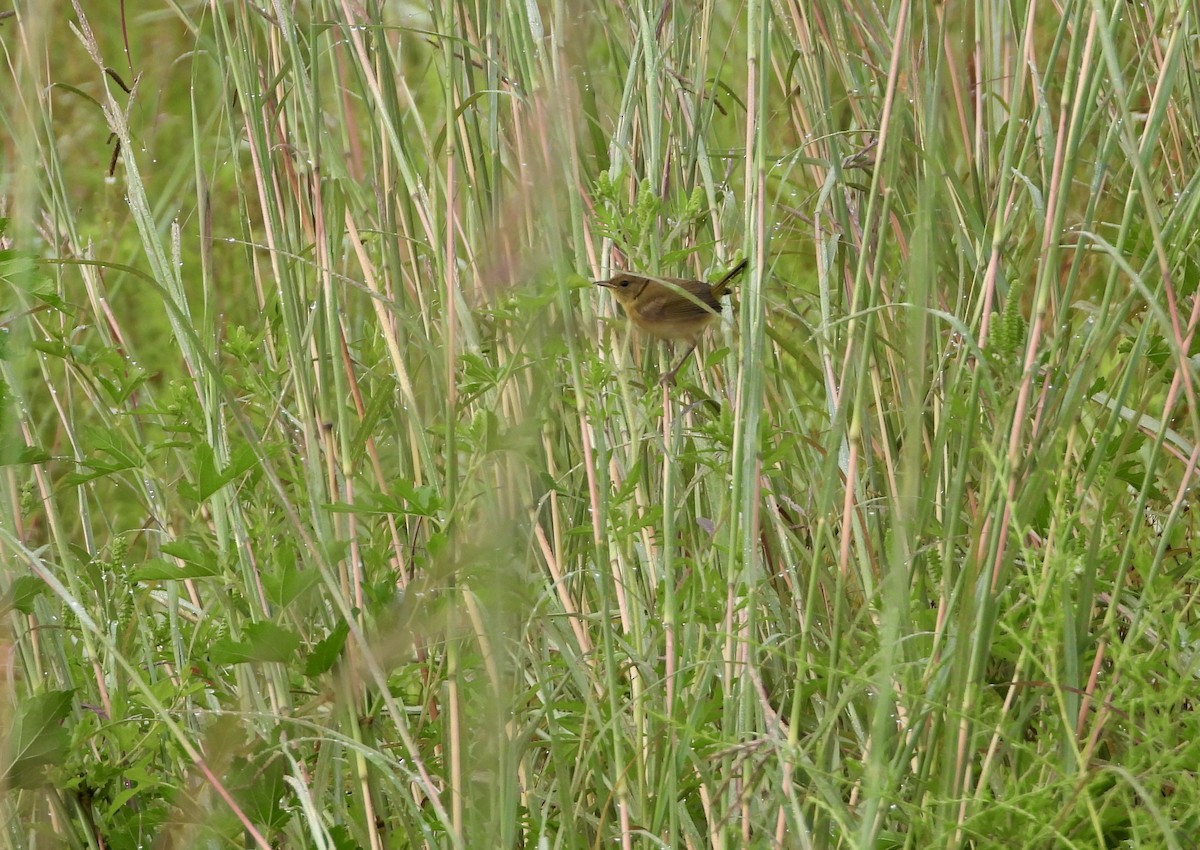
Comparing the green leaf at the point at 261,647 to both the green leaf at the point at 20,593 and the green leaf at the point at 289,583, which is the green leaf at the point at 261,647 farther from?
the green leaf at the point at 20,593

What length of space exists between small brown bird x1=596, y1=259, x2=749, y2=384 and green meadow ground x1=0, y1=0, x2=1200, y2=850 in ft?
0.09

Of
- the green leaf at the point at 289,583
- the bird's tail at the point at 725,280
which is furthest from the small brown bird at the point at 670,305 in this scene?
the green leaf at the point at 289,583

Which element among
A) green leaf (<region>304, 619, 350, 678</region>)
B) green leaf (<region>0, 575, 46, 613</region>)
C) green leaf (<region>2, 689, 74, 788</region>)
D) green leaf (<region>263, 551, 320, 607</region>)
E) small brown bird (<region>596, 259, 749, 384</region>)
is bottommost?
green leaf (<region>2, 689, 74, 788</region>)

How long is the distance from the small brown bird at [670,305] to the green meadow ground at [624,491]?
26 mm

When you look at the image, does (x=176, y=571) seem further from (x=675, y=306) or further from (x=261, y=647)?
(x=675, y=306)

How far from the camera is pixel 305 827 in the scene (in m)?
1.14

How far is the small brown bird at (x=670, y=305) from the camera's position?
3.85 feet

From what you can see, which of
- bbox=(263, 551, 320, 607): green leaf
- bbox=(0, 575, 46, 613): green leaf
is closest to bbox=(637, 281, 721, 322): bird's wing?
bbox=(263, 551, 320, 607): green leaf

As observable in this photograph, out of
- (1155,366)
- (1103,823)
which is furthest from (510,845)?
(1155,366)

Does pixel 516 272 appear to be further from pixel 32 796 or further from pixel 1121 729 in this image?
pixel 32 796

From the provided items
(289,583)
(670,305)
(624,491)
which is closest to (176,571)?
(289,583)

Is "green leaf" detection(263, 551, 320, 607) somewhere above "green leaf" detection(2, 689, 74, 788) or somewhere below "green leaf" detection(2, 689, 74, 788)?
above

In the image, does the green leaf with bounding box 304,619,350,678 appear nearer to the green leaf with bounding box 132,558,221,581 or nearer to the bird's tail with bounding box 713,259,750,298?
the green leaf with bounding box 132,558,221,581

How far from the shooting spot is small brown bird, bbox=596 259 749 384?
1.17 meters
